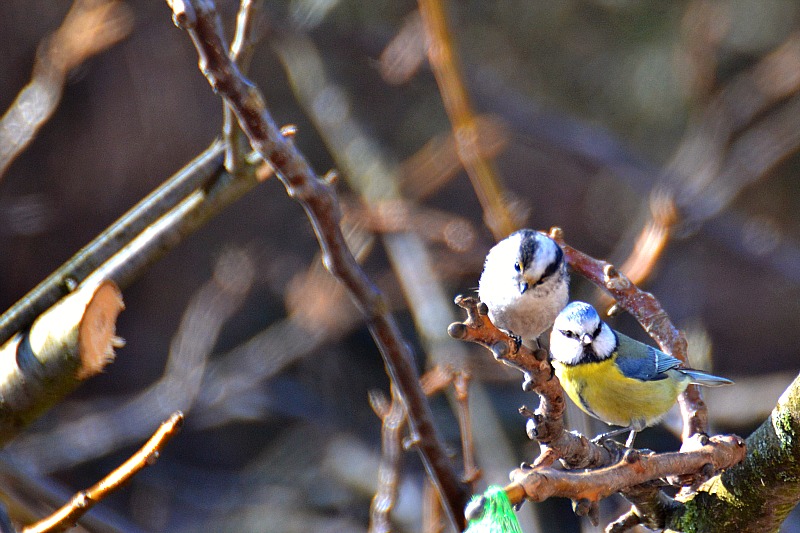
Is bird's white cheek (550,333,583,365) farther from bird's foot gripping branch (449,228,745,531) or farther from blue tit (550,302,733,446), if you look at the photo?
bird's foot gripping branch (449,228,745,531)

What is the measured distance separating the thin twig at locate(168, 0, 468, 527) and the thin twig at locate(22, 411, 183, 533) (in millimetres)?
263

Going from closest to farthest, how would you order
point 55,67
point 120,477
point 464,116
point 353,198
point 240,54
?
point 120,477, point 240,54, point 464,116, point 55,67, point 353,198

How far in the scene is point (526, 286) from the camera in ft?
4.37

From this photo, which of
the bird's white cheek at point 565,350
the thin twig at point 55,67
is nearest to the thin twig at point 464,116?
the bird's white cheek at point 565,350

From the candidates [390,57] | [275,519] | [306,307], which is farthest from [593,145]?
[275,519]

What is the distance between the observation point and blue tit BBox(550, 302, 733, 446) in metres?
1.50

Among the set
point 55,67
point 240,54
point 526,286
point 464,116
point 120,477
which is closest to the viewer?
point 120,477

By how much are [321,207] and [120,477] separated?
1.22ft

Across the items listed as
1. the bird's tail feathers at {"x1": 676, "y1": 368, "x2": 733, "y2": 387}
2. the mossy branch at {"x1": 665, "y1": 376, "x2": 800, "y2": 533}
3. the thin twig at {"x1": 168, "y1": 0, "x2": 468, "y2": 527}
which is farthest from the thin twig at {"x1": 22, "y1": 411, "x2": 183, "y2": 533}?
the bird's tail feathers at {"x1": 676, "y1": 368, "x2": 733, "y2": 387}

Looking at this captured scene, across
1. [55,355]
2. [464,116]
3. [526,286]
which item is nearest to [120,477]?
[55,355]

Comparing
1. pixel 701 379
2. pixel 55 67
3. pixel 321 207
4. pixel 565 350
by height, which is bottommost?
pixel 701 379

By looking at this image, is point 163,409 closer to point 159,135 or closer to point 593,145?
point 159,135

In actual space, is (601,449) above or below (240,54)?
below

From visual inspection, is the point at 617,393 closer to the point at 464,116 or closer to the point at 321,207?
the point at 464,116
